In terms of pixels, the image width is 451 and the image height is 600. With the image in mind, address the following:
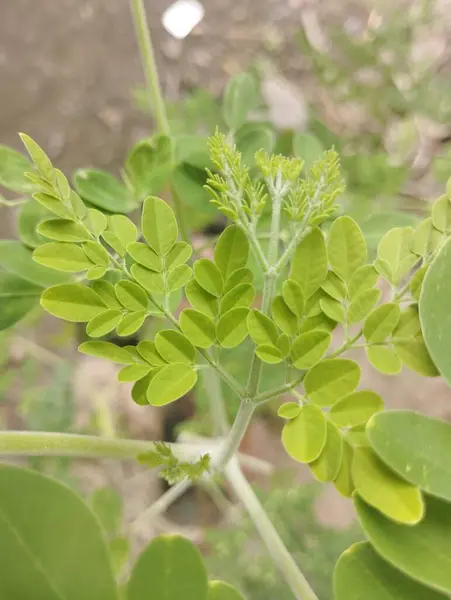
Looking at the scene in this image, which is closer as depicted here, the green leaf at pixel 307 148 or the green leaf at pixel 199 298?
the green leaf at pixel 199 298

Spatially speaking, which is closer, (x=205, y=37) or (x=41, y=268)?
(x=41, y=268)

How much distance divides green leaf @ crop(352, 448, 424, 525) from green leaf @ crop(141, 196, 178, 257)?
16 cm

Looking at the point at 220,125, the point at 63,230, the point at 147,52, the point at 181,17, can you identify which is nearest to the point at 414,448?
the point at 63,230

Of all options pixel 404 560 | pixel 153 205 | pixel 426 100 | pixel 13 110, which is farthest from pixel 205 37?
pixel 404 560

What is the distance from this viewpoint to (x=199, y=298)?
0.35m

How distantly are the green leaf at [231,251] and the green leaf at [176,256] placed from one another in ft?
0.06

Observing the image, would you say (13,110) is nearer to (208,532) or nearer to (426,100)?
(426,100)

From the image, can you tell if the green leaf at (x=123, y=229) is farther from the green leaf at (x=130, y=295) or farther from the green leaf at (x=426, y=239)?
the green leaf at (x=426, y=239)

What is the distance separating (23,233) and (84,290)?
16cm

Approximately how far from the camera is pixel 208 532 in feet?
2.81

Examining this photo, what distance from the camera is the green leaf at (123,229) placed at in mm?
350

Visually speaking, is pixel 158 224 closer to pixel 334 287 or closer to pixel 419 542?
pixel 334 287

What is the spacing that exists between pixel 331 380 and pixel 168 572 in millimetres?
133

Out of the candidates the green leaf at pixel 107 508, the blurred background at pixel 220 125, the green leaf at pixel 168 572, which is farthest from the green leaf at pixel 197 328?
the green leaf at pixel 107 508
